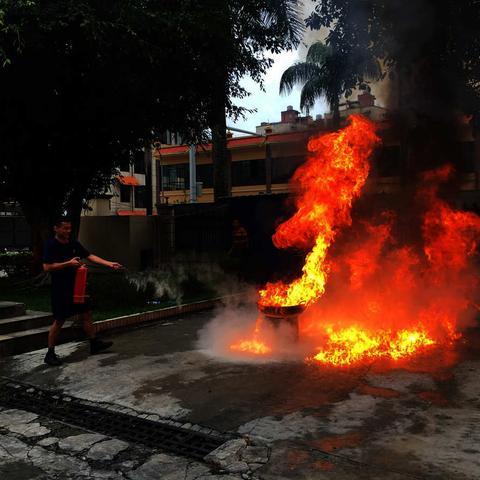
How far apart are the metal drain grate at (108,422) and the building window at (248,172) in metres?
27.7

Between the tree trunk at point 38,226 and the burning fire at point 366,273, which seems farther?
the tree trunk at point 38,226

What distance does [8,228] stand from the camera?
3100 centimetres

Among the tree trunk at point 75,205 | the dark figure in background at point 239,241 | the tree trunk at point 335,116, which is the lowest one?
the dark figure in background at point 239,241

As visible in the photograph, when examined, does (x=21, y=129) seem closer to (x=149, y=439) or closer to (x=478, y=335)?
(x=149, y=439)

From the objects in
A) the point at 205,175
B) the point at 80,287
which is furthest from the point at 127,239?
the point at 205,175

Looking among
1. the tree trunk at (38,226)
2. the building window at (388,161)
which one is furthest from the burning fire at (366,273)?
the tree trunk at (38,226)

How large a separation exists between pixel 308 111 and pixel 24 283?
19102mm

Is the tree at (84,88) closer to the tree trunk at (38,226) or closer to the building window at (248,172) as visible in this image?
the tree trunk at (38,226)

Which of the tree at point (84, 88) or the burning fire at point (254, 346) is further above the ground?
the tree at point (84, 88)

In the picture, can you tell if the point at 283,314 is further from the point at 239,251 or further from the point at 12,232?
the point at 12,232

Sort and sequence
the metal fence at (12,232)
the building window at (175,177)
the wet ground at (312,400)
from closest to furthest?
the wet ground at (312,400)
the metal fence at (12,232)
the building window at (175,177)

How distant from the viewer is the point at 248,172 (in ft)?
109

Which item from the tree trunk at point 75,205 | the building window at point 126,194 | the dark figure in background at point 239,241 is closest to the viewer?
the tree trunk at point 75,205

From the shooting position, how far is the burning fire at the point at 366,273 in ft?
22.5
